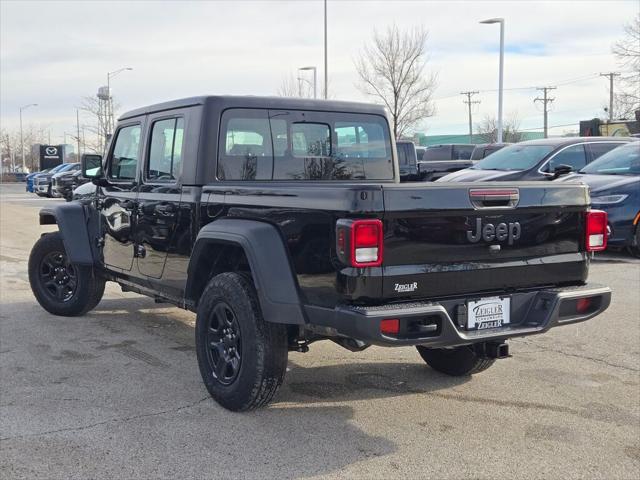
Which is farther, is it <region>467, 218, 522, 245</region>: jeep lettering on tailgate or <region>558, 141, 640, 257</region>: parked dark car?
<region>558, 141, 640, 257</region>: parked dark car

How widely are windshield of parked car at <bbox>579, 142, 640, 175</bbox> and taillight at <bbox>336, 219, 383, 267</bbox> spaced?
28.9ft

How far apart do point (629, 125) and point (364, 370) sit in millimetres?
22273

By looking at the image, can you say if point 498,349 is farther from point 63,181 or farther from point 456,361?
point 63,181

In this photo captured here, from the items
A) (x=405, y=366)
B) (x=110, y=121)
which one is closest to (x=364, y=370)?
(x=405, y=366)

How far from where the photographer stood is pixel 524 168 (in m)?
12.1

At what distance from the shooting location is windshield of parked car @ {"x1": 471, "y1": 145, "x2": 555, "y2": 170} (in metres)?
12.2

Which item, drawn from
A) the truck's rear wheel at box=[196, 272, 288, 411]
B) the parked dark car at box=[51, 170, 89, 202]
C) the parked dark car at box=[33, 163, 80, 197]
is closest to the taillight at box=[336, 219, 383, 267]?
the truck's rear wheel at box=[196, 272, 288, 411]

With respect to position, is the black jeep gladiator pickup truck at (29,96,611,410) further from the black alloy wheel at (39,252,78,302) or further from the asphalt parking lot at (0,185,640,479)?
the black alloy wheel at (39,252,78,302)

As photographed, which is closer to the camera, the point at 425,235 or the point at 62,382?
the point at 425,235

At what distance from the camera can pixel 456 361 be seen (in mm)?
5305

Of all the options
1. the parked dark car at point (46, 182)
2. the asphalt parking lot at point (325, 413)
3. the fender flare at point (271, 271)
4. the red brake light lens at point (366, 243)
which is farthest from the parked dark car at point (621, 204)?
the parked dark car at point (46, 182)

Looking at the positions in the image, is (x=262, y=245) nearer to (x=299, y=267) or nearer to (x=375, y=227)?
(x=299, y=267)

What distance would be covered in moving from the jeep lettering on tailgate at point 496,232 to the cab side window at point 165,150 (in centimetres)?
224

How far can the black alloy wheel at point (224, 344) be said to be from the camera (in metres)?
4.55
